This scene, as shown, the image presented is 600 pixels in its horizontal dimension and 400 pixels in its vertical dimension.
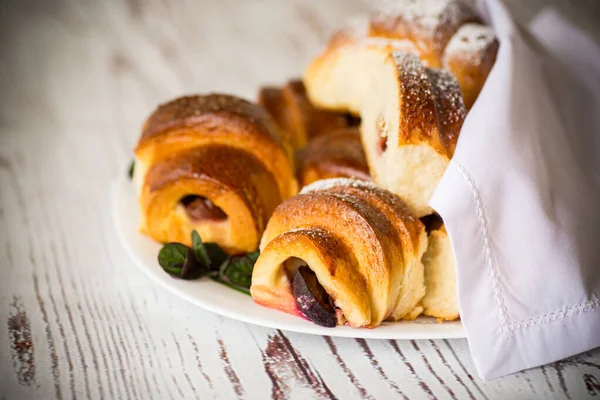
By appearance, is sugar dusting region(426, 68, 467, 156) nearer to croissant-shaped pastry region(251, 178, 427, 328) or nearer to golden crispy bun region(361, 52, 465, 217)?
golden crispy bun region(361, 52, 465, 217)

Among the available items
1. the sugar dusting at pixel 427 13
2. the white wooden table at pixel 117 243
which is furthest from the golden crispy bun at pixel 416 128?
the white wooden table at pixel 117 243

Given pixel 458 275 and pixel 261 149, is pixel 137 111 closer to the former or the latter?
pixel 261 149

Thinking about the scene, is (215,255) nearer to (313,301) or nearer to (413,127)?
(313,301)

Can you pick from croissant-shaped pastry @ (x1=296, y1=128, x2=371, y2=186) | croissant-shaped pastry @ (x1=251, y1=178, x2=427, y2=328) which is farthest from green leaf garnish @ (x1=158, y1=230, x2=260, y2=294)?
croissant-shaped pastry @ (x1=296, y1=128, x2=371, y2=186)

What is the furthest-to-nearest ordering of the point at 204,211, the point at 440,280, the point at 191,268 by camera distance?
the point at 204,211 < the point at 191,268 < the point at 440,280

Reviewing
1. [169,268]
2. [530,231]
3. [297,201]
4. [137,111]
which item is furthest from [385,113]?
[137,111]

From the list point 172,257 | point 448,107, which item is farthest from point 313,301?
point 448,107
